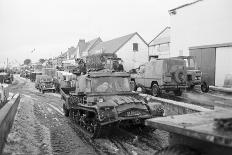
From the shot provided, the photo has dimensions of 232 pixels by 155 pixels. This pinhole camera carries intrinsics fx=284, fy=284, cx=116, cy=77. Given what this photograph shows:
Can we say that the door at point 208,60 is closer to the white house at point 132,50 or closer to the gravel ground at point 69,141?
the gravel ground at point 69,141

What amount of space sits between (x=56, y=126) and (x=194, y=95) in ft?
28.9

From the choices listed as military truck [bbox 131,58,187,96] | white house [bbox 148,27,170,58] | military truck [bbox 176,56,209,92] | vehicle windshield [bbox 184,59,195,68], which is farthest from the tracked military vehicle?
white house [bbox 148,27,170,58]

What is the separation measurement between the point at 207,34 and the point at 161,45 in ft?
61.7

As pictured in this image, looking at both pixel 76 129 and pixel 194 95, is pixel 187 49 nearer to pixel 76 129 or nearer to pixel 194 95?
pixel 194 95

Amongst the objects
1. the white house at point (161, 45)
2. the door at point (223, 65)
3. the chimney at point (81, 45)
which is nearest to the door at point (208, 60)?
the door at point (223, 65)

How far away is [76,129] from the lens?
991 centimetres

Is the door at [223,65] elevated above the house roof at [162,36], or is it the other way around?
the house roof at [162,36]

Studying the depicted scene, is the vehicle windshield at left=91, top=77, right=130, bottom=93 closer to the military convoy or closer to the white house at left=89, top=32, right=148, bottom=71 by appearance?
the military convoy

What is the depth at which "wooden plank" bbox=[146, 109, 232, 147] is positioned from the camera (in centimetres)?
281

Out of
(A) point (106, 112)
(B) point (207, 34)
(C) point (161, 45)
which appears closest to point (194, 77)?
(B) point (207, 34)

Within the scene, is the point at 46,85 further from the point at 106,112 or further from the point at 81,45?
the point at 81,45

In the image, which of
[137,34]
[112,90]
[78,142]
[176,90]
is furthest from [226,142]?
[137,34]

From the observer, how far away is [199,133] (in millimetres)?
3043

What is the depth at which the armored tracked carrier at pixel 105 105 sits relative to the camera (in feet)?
26.7
